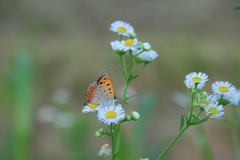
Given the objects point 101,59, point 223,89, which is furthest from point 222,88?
point 101,59

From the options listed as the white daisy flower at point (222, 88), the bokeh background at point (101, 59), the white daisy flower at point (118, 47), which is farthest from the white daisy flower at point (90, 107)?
the bokeh background at point (101, 59)

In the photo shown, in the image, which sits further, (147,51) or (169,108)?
(169,108)

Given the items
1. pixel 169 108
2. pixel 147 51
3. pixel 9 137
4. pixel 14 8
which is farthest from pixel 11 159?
pixel 14 8

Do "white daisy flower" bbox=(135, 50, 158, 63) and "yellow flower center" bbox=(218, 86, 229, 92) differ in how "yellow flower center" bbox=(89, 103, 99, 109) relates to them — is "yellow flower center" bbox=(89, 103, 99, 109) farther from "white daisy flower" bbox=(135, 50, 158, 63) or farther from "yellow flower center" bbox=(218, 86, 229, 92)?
"yellow flower center" bbox=(218, 86, 229, 92)

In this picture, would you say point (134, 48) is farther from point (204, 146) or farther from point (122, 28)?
point (204, 146)

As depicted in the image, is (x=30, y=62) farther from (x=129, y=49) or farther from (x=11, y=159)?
(x=129, y=49)
